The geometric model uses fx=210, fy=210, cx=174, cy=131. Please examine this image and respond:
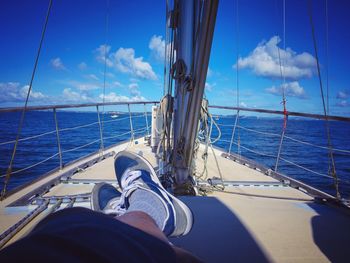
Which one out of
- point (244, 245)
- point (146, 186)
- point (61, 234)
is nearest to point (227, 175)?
point (244, 245)

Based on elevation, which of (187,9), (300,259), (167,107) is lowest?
(300,259)

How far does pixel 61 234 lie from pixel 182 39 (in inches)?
45.2

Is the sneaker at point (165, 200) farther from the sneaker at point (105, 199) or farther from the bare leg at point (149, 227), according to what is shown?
the bare leg at point (149, 227)

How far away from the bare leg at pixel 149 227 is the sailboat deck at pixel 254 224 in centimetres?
39

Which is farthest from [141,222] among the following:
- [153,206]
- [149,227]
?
[153,206]

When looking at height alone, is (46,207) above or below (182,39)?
below

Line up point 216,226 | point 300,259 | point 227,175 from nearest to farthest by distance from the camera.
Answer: point 300,259
point 216,226
point 227,175

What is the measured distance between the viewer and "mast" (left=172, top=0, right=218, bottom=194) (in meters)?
1.05

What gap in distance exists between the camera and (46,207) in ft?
4.24

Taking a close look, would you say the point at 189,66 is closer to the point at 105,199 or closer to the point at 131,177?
the point at 131,177

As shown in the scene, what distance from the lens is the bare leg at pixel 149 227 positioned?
463 mm

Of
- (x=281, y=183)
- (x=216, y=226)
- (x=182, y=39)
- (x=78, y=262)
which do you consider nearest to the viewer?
(x=78, y=262)

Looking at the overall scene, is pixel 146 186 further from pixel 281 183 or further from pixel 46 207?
pixel 281 183

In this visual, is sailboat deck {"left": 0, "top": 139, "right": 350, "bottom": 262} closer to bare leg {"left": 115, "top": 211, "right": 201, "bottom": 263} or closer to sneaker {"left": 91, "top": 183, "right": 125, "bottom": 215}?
sneaker {"left": 91, "top": 183, "right": 125, "bottom": 215}
